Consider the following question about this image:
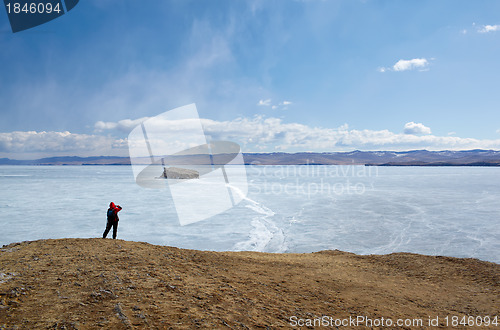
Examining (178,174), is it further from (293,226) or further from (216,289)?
(216,289)

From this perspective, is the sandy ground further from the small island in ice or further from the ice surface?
the small island in ice

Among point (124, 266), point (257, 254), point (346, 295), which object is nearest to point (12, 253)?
point (124, 266)

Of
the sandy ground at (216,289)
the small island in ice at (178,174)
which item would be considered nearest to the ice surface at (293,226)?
the sandy ground at (216,289)

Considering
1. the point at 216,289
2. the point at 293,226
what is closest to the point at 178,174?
the point at 293,226

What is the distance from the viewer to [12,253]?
6480 millimetres

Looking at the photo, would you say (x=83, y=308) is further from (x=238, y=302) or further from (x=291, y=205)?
(x=291, y=205)

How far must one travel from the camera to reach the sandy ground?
161 inches

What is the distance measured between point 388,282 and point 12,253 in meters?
8.75

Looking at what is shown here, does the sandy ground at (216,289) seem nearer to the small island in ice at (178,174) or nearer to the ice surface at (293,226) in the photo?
the ice surface at (293,226)

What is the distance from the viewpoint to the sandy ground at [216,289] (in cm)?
409

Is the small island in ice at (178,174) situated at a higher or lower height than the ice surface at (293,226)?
higher

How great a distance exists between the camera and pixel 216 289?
17.4 ft

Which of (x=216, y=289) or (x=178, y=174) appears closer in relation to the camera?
(x=216, y=289)

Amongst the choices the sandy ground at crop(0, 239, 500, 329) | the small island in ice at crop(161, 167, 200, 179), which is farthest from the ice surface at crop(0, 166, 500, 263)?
the small island in ice at crop(161, 167, 200, 179)
